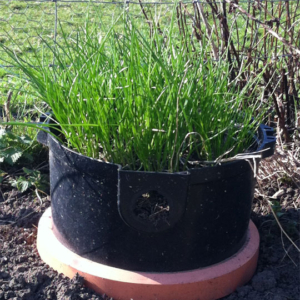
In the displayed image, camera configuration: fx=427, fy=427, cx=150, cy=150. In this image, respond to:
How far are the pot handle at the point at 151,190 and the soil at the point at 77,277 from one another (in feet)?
0.88

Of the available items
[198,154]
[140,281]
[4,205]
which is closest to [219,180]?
[198,154]

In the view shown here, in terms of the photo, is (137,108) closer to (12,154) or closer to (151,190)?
(151,190)

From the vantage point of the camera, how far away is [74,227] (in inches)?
53.3

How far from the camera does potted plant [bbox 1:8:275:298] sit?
47.6 inches

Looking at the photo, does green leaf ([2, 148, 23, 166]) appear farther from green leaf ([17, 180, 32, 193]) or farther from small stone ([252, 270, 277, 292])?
small stone ([252, 270, 277, 292])

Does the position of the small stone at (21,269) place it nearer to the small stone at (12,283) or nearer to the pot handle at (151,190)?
the small stone at (12,283)

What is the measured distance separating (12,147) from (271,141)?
1202 mm

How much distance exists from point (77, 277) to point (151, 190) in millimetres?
393

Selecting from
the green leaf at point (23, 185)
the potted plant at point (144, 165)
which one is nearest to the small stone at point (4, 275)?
the potted plant at point (144, 165)

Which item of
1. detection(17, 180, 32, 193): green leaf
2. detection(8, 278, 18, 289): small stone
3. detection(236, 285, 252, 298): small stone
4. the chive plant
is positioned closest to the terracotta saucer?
detection(236, 285, 252, 298): small stone

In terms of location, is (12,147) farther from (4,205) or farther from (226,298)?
(226,298)

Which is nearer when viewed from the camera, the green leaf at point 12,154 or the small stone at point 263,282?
the small stone at point 263,282

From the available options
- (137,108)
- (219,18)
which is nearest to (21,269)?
(137,108)

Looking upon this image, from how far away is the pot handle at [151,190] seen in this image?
116cm
